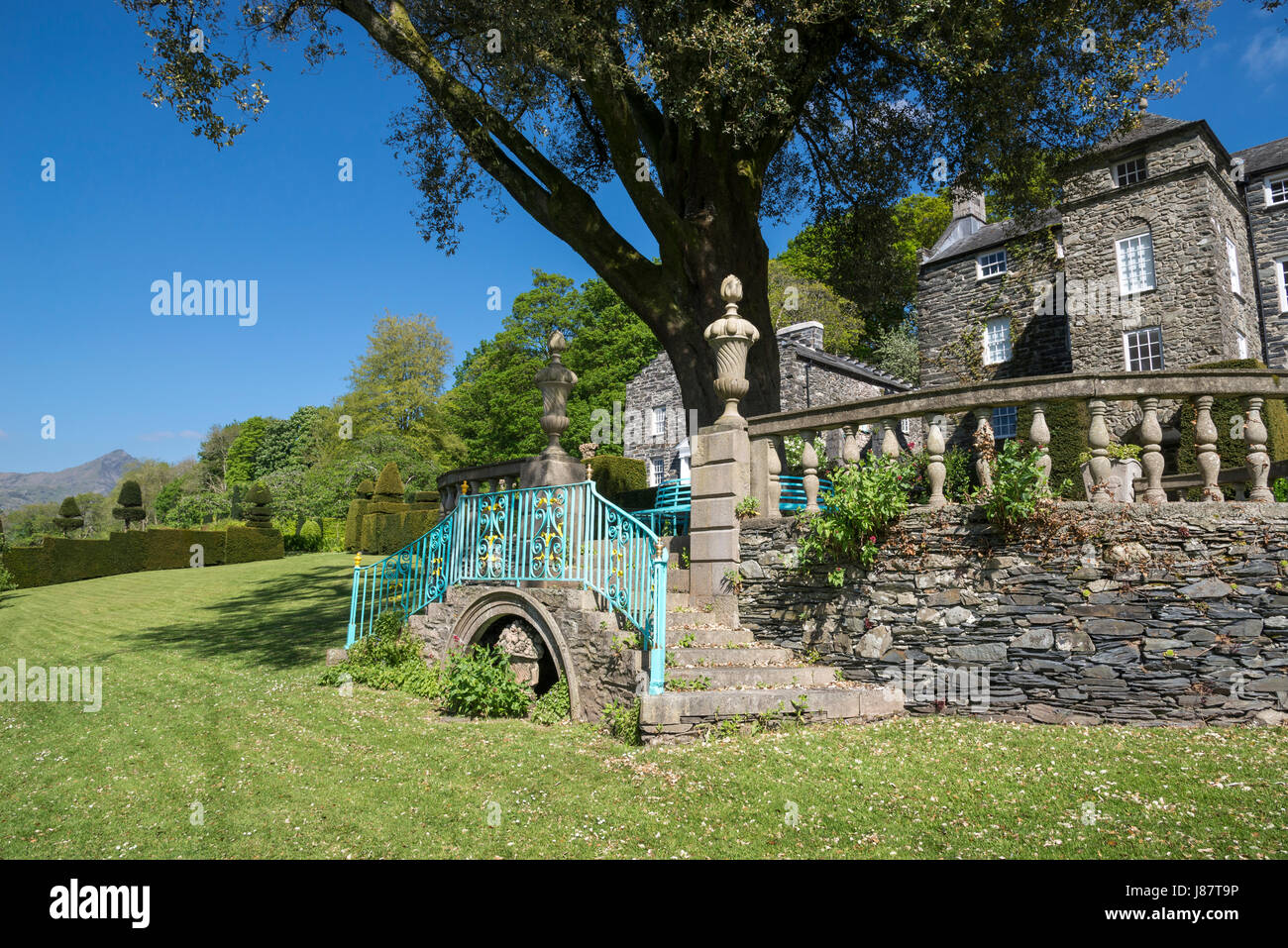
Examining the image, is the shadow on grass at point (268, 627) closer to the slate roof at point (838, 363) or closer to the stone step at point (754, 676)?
the stone step at point (754, 676)

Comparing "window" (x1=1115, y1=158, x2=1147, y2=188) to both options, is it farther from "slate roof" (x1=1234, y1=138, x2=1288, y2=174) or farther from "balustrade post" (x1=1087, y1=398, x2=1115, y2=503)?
"balustrade post" (x1=1087, y1=398, x2=1115, y2=503)

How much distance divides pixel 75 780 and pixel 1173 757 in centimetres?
851

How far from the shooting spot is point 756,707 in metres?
6.36

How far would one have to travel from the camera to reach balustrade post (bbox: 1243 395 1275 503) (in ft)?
20.2

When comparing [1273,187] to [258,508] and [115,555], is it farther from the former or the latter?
[115,555]

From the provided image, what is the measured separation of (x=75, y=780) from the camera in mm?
6008

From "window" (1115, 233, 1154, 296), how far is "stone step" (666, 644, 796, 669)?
66.9 ft

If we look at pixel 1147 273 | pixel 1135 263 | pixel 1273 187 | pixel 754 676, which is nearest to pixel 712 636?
pixel 754 676

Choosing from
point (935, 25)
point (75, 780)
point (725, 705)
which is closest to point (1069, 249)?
point (935, 25)

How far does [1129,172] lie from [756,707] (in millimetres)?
23644

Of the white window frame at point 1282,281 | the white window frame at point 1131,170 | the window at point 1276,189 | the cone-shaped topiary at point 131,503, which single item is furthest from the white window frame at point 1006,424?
the cone-shaped topiary at point 131,503

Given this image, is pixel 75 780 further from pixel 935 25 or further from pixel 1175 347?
pixel 1175 347
